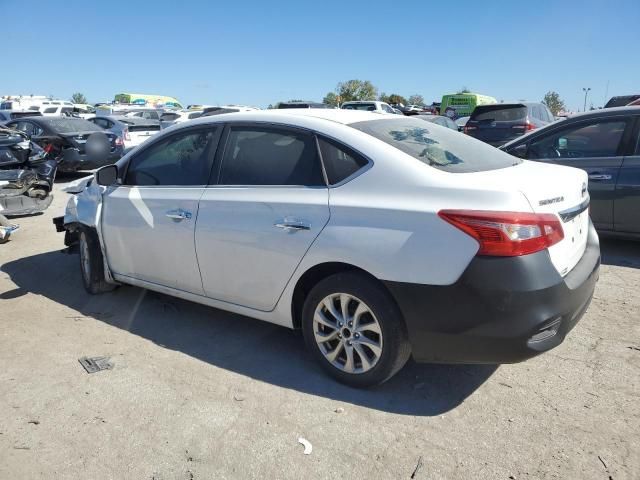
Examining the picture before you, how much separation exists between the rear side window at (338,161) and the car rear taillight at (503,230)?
2.30 ft

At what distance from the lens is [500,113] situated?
12273 mm

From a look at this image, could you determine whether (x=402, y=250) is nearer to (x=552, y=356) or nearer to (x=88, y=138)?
(x=552, y=356)

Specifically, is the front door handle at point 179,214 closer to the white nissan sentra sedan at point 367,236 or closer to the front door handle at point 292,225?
the white nissan sentra sedan at point 367,236

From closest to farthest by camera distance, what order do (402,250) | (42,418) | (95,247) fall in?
(402,250) → (42,418) → (95,247)

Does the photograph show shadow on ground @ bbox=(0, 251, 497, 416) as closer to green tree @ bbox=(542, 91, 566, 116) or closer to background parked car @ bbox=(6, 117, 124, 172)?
background parked car @ bbox=(6, 117, 124, 172)

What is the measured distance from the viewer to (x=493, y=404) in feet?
9.50

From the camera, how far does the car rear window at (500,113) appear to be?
39.5 feet

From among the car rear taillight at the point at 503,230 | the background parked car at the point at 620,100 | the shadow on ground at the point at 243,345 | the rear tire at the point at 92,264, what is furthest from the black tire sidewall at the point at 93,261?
the background parked car at the point at 620,100

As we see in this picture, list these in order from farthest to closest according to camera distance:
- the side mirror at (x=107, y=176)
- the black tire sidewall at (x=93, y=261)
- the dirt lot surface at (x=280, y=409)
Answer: the black tire sidewall at (x=93, y=261) < the side mirror at (x=107, y=176) < the dirt lot surface at (x=280, y=409)

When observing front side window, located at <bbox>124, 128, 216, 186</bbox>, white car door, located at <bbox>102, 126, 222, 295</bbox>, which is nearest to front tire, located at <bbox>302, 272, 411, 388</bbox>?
white car door, located at <bbox>102, 126, 222, 295</bbox>

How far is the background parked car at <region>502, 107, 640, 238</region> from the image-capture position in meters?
5.29

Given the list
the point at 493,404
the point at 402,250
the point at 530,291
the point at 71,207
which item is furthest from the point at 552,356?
the point at 71,207

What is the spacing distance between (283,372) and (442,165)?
165 centimetres

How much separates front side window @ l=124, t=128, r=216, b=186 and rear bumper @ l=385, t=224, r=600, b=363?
5.95 feet
